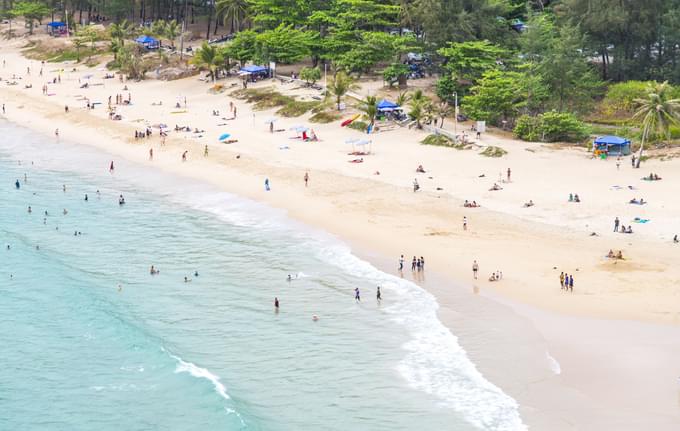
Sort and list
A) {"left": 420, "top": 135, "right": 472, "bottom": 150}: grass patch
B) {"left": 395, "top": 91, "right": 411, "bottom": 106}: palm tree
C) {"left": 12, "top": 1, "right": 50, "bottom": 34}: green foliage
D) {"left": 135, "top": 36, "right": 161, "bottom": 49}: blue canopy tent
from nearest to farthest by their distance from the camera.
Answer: {"left": 420, "top": 135, "right": 472, "bottom": 150}: grass patch < {"left": 395, "top": 91, "right": 411, "bottom": 106}: palm tree < {"left": 135, "top": 36, "right": 161, "bottom": 49}: blue canopy tent < {"left": 12, "top": 1, "right": 50, "bottom": 34}: green foliage

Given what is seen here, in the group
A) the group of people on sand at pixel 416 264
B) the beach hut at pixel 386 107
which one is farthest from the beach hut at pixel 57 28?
the group of people on sand at pixel 416 264

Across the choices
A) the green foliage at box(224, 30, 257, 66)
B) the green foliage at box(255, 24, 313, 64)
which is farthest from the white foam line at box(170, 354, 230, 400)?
the green foliage at box(224, 30, 257, 66)

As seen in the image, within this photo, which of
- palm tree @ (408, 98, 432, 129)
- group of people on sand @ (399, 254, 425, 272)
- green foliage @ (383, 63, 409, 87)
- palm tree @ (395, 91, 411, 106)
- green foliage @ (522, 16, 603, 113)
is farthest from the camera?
green foliage @ (383, 63, 409, 87)

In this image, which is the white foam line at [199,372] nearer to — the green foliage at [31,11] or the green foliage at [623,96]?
the green foliage at [623,96]

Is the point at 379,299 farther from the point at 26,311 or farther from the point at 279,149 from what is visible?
the point at 279,149

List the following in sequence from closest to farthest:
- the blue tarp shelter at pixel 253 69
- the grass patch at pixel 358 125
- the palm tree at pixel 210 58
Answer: the grass patch at pixel 358 125 < the blue tarp shelter at pixel 253 69 < the palm tree at pixel 210 58

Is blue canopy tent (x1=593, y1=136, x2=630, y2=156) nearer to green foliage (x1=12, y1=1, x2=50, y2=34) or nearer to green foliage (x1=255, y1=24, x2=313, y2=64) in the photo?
green foliage (x1=255, y1=24, x2=313, y2=64)

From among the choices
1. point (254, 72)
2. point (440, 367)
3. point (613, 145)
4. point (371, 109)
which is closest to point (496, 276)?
point (440, 367)
